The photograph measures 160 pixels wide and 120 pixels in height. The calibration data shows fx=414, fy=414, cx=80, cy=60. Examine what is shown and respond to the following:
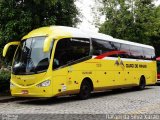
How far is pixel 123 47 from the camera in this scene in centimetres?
2453

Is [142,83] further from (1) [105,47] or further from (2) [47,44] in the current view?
(2) [47,44]

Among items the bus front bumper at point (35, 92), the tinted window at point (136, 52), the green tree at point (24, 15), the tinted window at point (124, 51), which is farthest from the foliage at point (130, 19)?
the bus front bumper at point (35, 92)

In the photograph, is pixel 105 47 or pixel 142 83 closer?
pixel 105 47

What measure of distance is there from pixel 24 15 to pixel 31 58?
148 inches

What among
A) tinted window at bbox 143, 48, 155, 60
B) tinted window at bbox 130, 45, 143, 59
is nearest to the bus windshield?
tinted window at bbox 130, 45, 143, 59

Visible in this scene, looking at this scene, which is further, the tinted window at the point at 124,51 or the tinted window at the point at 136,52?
the tinted window at the point at 136,52

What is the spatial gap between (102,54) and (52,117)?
8882mm

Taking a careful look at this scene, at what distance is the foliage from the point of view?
121 feet

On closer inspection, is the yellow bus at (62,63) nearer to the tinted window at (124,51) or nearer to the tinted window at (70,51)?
the tinted window at (70,51)

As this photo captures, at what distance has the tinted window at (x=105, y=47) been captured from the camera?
20709 mm

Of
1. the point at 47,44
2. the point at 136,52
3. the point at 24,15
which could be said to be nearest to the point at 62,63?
the point at 47,44

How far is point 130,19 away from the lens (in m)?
36.8

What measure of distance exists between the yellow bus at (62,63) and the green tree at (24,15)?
1821 millimetres

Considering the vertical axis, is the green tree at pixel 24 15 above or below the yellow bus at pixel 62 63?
above
